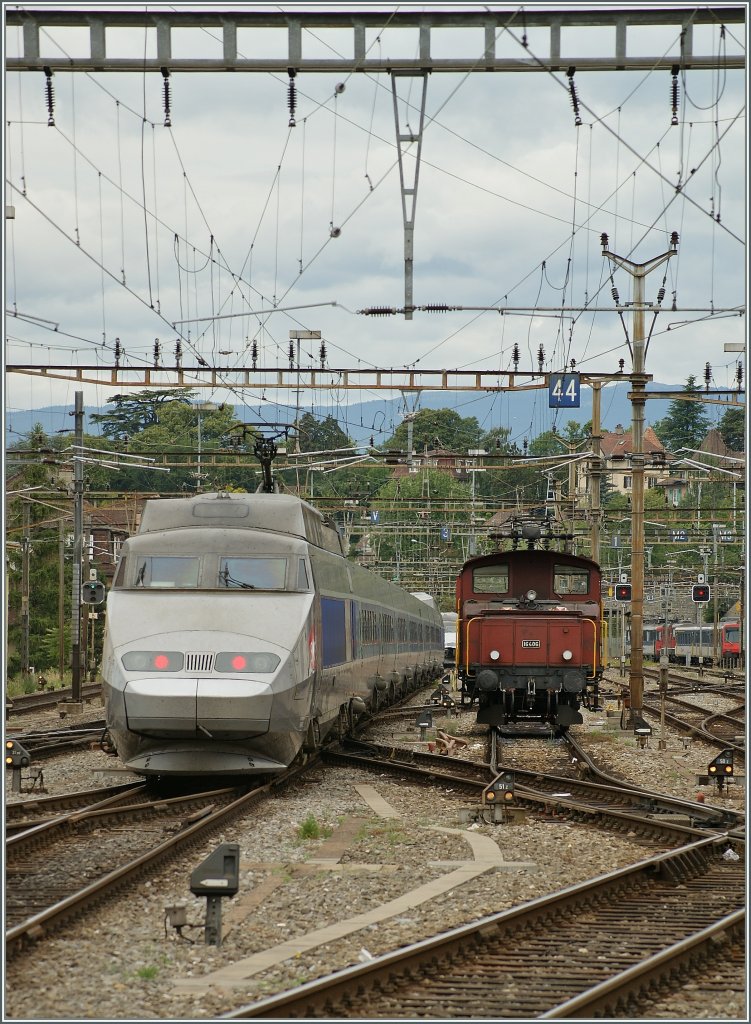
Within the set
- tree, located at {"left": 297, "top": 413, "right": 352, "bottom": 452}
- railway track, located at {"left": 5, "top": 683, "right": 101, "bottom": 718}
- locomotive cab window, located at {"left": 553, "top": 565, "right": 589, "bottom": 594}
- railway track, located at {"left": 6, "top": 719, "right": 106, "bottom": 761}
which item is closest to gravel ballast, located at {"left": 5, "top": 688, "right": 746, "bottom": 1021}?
railway track, located at {"left": 6, "top": 719, "right": 106, "bottom": 761}

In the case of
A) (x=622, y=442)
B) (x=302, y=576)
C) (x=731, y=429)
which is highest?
(x=731, y=429)

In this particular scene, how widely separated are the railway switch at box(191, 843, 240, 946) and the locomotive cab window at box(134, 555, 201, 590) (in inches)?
282

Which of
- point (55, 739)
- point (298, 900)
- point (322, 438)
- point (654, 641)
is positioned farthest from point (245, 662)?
point (654, 641)

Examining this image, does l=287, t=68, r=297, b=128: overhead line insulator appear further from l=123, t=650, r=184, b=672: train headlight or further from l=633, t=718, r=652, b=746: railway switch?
l=633, t=718, r=652, b=746: railway switch

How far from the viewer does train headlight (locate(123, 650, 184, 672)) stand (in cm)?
1449

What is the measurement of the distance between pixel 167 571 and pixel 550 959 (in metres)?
8.60

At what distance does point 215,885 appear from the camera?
8.56 metres

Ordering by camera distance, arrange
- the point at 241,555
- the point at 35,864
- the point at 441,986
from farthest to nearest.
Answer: the point at 241,555 < the point at 35,864 < the point at 441,986

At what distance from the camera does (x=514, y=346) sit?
30.1 meters

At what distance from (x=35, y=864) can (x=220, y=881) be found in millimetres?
3232

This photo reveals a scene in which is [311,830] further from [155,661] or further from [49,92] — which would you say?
[49,92]

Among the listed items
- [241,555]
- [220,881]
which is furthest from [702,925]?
[241,555]

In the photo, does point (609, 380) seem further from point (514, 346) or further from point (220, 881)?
point (220, 881)

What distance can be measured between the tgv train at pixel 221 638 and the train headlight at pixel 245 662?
0.5 inches
